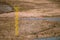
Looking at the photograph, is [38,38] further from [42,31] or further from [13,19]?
[13,19]

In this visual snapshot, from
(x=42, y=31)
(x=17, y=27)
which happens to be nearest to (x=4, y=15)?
(x=17, y=27)

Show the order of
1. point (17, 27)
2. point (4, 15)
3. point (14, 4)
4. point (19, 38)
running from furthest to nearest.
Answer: point (14, 4), point (4, 15), point (17, 27), point (19, 38)

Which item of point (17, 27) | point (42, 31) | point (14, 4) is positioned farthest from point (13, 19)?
point (42, 31)

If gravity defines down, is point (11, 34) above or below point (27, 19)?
below

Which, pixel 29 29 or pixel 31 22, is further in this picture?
pixel 31 22

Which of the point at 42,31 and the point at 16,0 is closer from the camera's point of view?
the point at 42,31

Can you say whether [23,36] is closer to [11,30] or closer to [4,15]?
[11,30]

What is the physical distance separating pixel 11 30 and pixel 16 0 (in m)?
0.72

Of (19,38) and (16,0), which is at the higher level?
(16,0)

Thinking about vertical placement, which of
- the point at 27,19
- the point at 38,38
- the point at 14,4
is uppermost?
the point at 14,4

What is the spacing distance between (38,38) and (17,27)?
0.43 metres

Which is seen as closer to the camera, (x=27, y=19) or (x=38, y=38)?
(x=38, y=38)

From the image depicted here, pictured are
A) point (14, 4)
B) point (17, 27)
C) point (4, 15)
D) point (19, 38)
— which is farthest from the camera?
point (14, 4)

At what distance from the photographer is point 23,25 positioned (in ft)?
8.22
